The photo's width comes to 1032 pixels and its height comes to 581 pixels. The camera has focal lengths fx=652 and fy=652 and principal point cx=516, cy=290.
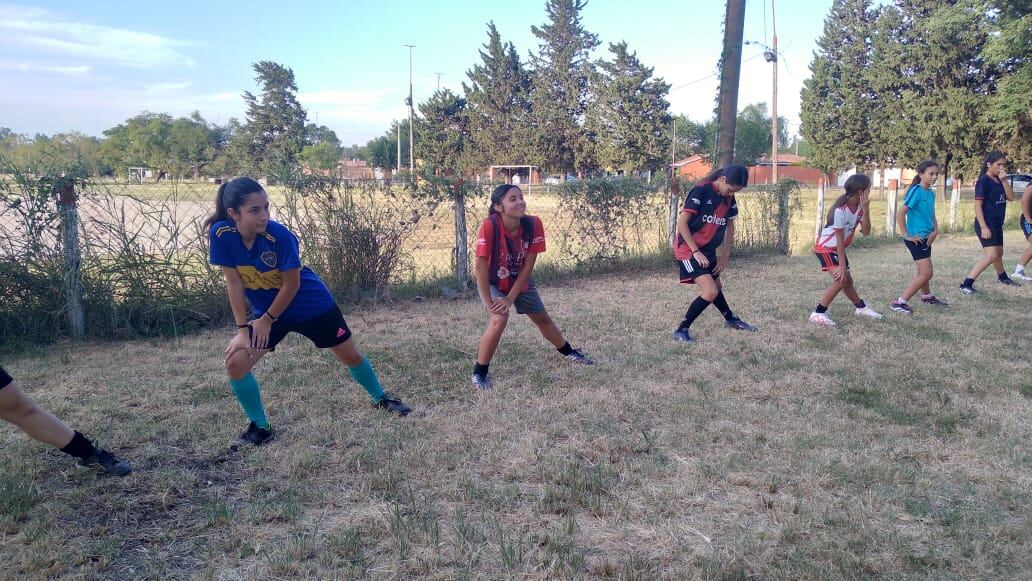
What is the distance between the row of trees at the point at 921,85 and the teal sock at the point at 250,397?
978 inches

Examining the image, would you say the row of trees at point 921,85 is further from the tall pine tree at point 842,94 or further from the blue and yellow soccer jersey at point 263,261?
the blue and yellow soccer jersey at point 263,261

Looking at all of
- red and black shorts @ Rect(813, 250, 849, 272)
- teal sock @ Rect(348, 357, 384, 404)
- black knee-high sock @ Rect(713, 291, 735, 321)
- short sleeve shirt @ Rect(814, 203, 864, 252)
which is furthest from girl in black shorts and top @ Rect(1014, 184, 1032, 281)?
teal sock @ Rect(348, 357, 384, 404)

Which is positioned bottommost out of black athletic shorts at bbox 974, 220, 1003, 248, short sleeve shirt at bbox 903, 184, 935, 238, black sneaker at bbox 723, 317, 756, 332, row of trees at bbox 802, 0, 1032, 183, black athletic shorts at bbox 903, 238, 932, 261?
black sneaker at bbox 723, 317, 756, 332

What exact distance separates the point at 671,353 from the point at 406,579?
353 cm

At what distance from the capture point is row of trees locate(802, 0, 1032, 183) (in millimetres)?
22797

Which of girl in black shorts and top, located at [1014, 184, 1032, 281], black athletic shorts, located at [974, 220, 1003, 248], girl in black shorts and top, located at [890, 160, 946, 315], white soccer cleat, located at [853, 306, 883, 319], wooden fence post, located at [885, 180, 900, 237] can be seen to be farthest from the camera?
wooden fence post, located at [885, 180, 900, 237]

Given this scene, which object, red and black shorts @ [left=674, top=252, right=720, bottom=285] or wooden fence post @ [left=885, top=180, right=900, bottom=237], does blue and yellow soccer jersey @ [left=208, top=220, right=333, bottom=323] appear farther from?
wooden fence post @ [left=885, top=180, right=900, bottom=237]

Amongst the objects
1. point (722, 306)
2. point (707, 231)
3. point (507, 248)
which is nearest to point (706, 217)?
point (707, 231)

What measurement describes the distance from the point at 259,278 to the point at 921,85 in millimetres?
37552

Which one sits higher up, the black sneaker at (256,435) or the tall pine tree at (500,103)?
the tall pine tree at (500,103)

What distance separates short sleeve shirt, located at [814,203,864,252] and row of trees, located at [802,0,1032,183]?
63.8 ft

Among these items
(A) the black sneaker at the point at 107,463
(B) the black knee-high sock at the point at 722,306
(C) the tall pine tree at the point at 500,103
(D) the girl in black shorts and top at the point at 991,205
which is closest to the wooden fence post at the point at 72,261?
(A) the black sneaker at the point at 107,463

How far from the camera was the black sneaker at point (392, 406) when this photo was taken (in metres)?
4.19

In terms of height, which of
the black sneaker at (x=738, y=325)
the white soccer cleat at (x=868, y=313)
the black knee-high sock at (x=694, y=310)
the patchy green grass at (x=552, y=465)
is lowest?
the patchy green grass at (x=552, y=465)
